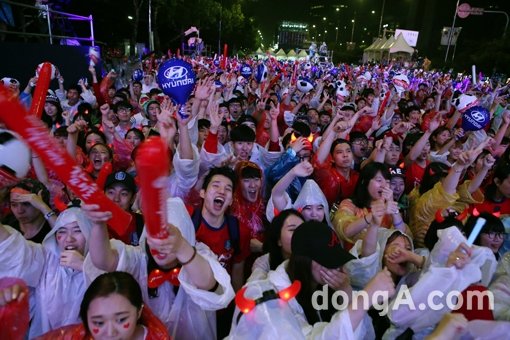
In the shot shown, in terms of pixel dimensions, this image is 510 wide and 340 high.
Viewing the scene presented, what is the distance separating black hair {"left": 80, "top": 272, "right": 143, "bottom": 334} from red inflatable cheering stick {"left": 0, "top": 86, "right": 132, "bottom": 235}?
50cm

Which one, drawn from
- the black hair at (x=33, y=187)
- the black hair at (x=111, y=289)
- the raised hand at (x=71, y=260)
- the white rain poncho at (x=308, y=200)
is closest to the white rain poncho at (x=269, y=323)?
the black hair at (x=111, y=289)

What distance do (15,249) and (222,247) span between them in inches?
51.4

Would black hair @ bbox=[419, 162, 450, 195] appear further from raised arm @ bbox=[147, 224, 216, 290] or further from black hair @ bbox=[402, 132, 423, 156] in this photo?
raised arm @ bbox=[147, 224, 216, 290]

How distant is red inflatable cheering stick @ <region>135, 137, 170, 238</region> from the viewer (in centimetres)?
107

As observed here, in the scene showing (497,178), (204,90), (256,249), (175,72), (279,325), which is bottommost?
(256,249)

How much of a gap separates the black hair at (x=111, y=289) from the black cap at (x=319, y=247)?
0.83m

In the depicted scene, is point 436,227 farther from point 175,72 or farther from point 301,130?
point 175,72

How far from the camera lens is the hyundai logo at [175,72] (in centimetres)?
413

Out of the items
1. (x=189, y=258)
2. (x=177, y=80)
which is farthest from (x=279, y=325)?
(x=177, y=80)

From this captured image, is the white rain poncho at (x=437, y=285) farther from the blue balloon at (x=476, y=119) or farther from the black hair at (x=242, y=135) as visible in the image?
the blue balloon at (x=476, y=119)

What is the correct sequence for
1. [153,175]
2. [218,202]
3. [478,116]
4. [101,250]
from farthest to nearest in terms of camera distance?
[478,116] < [218,202] < [101,250] < [153,175]

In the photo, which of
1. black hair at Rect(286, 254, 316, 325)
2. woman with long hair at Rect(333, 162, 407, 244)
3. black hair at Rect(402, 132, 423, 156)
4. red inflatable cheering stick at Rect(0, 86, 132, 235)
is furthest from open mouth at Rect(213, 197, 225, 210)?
black hair at Rect(402, 132, 423, 156)

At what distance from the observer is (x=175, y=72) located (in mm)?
4137

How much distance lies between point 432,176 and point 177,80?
292 cm
